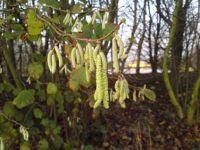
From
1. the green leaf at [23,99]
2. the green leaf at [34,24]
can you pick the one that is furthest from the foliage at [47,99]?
the green leaf at [34,24]

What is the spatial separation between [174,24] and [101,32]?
4.20 metres

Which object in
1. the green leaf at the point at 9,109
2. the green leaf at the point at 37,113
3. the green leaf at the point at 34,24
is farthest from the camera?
the green leaf at the point at 37,113

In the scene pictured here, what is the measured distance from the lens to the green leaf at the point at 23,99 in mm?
4109

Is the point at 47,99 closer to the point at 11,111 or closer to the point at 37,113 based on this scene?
the point at 37,113

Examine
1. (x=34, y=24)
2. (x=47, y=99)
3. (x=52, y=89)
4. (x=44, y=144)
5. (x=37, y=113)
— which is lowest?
(x=44, y=144)

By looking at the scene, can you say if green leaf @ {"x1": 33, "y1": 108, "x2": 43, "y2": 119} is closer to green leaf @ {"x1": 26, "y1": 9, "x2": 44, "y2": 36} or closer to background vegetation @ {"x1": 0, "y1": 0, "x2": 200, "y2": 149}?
background vegetation @ {"x1": 0, "y1": 0, "x2": 200, "y2": 149}

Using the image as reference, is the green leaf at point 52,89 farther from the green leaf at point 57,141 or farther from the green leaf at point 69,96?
the green leaf at point 57,141

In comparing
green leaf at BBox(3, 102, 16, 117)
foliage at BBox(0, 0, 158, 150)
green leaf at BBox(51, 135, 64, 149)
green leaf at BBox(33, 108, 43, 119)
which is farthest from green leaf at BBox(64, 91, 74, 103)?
green leaf at BBox(3, 102, 16, 117)

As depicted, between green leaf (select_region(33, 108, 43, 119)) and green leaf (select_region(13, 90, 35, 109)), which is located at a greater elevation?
green leaf (select_region(13, 90, 35, 109))

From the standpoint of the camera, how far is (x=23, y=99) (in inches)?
162

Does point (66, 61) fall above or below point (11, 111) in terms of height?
above

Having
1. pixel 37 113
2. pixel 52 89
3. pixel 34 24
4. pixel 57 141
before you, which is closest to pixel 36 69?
pixel 52 89

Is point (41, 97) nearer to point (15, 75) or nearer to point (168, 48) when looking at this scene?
point (15, 75)

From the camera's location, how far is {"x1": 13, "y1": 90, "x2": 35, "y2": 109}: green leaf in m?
4.11
